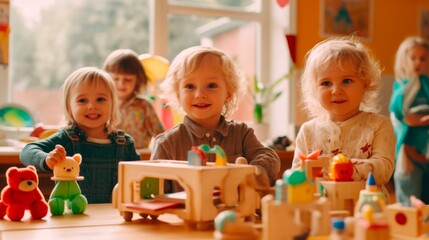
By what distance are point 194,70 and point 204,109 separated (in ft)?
0.33

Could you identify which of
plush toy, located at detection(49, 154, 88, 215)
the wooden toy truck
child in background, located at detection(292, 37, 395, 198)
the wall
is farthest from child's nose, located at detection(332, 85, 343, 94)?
the wall

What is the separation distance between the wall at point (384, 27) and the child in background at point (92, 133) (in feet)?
5.78

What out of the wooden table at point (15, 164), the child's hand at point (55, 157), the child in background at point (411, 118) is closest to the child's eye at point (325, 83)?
the child's hand at point (55, 157)

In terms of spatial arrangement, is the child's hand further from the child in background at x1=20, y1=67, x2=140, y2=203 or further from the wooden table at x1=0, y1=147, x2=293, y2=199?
the wooden table at x1=0, y1=147, x2=293, y2=199

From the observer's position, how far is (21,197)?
107cm

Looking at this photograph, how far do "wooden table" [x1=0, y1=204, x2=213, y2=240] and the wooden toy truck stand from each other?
0.03 meters

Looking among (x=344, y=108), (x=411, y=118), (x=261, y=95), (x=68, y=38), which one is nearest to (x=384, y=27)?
(x=411, y=118)

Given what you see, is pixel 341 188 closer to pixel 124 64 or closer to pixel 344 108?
pixel 344 108

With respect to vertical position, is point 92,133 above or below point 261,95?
below

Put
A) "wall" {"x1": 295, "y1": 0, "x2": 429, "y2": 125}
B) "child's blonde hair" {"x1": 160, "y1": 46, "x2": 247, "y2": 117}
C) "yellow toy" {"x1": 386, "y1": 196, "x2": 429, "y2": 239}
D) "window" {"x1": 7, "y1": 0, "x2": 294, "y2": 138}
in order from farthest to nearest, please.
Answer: "wall" {"x1": 295, "y1": 0, "x2": 429, "y2": 125} → "window" {"x1": 7, "y1": 0, "x2": 294, "y2": 138} → "child's blonde hair" {"x1": 160, "y1": 46, "x2": 247, "y2": 117} → "yellow toy" {"x1": 386, "y1": 196, "x2": 429, "y2": 239}

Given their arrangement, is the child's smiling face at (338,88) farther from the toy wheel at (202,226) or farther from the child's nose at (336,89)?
the toy wheel at (202,226)

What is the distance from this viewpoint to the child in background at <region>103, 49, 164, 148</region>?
2.36 metres

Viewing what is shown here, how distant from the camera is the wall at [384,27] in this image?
3.25 m

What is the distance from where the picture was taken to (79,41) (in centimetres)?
386
